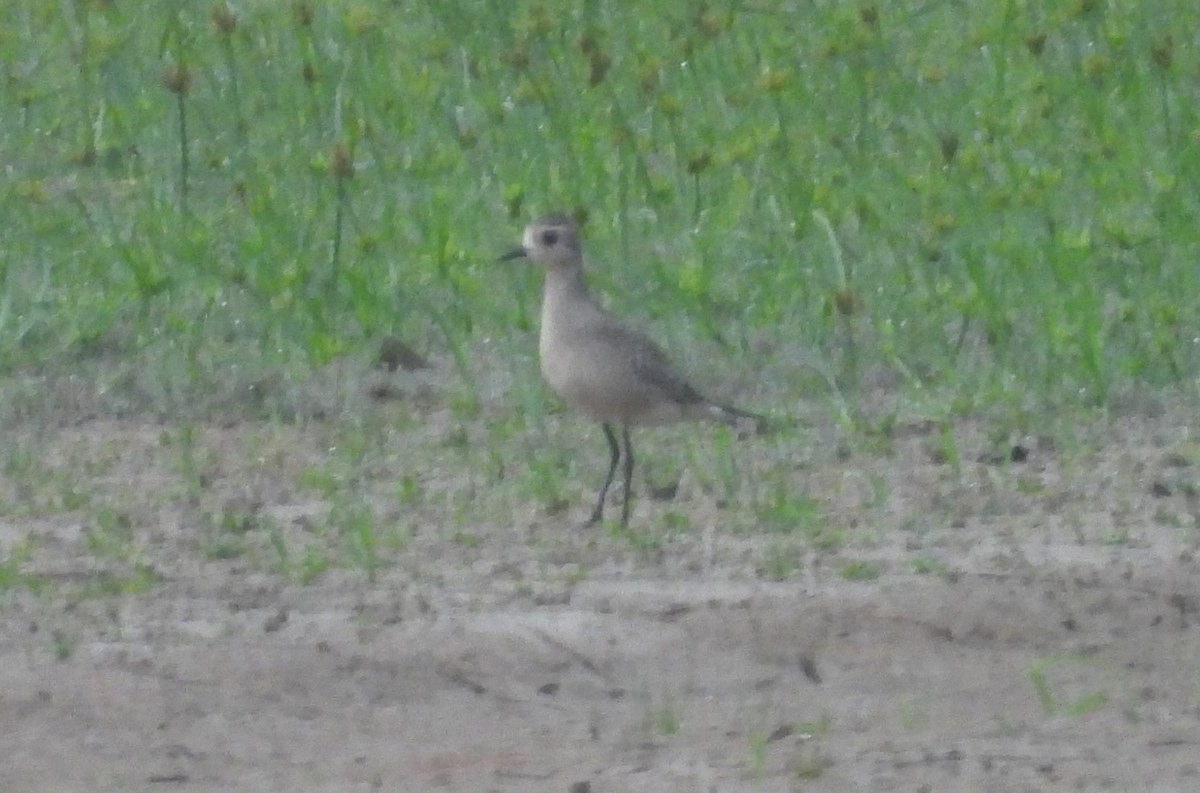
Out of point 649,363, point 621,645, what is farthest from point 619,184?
point 621,645

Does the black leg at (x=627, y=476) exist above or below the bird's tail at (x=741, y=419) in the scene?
below

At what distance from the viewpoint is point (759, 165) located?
984 cm

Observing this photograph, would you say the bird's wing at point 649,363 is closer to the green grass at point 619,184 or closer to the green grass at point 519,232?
the green grass at point 519,232

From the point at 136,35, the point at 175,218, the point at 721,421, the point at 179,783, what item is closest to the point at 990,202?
the point at 721,421

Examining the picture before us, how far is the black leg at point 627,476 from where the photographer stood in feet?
22.3

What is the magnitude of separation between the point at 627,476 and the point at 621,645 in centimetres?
152

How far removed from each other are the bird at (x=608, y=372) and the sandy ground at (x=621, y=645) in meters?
0.24

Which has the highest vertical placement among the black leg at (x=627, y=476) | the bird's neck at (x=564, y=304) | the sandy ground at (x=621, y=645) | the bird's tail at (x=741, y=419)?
the bird's neck at (x=564, y=304)

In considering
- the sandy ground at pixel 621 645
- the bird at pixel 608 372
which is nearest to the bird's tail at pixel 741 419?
the bird at pixel 608 372

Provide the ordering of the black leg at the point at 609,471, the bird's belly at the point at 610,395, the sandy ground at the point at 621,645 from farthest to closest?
1. the bird's belly at the point at 610,395
2. the black leg at the point at 609,471
3. the sandy ground at the point at 621,645

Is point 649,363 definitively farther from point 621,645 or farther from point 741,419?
point 621,645

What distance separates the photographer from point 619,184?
31.7 ft

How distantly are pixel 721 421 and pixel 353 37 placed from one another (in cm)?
353

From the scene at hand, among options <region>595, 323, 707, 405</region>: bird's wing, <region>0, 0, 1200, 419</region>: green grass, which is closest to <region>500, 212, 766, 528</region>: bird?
<region>595, 323, 707, 405</region>: bird's wing
